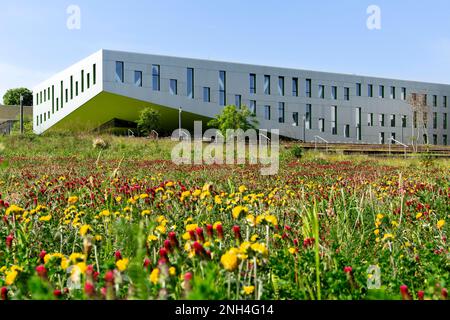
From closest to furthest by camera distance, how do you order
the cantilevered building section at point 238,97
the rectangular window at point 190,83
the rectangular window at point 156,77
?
the cantilevered building section at point 238,97 < the rectangular window at point 156,77 < the rectangular window at point 190,83

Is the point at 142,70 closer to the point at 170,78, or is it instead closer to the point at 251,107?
the point at 170,78

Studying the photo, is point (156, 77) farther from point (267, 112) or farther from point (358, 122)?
point (358, 122)

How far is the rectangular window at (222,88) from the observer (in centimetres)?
5222

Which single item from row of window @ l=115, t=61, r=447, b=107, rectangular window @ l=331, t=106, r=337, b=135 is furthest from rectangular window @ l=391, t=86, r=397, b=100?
rectangular window @ l=331, t=106, r=337, b=135

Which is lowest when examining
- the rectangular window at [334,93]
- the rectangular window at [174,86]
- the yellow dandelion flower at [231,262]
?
the yellow dandelion flower at [231,262]

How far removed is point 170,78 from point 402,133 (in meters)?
34.3

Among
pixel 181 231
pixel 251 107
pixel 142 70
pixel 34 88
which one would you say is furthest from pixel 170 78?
pixel 181 231

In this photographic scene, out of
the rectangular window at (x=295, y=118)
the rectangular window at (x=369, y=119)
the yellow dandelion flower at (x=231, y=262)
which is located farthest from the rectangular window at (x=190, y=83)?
the yellow dandelion flower at (x=231, y=262)

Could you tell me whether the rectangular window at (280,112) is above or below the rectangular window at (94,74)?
below

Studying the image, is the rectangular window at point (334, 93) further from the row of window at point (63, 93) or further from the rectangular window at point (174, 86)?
the row of window at point (63, 93)

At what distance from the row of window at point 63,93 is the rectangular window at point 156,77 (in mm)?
5670

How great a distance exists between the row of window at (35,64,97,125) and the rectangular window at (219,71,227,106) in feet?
43.4

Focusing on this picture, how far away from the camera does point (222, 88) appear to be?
52.4 m

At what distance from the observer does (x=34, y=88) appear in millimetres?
64375
